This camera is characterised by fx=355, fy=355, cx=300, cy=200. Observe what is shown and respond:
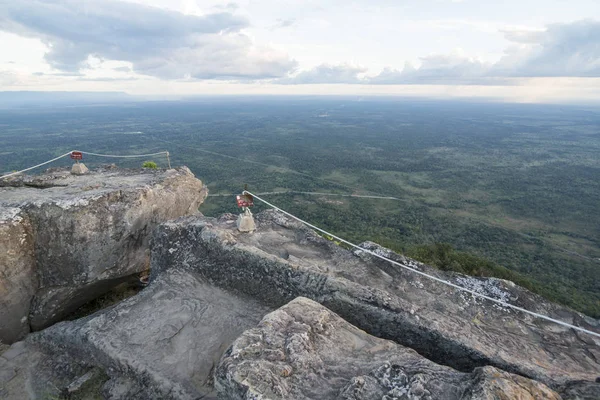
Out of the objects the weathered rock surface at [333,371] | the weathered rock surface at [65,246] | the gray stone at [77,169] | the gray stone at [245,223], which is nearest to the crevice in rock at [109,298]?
the weathered rock surface at [65,246]

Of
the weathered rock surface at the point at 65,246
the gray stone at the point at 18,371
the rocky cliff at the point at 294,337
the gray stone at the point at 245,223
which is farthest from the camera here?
the gray stone at the point at 245,223

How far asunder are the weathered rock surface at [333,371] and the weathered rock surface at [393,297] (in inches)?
36.3

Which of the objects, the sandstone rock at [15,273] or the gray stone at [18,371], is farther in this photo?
the sandstone rock at [15,273]

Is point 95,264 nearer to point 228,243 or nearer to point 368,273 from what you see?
point 228,243

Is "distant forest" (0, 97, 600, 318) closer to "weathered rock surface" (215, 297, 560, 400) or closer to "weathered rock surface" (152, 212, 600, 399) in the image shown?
"weathered rock surface" (152, 212, 600, 399)

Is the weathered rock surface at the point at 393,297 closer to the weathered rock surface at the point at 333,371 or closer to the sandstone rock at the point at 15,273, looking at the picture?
the weathered rock surface at the point at 333,371

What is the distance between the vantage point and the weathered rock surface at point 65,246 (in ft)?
27.2

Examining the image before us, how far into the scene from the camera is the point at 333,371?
5148 millimetres

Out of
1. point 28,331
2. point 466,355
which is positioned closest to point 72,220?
point 28,331

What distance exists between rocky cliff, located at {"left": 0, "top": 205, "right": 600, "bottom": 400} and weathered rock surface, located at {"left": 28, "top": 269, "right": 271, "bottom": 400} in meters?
0.02

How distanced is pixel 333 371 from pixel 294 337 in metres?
0.74

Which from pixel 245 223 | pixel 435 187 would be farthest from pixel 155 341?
pixel 435 187

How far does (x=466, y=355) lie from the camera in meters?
6.04

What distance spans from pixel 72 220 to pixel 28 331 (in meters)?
2.85
